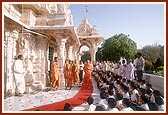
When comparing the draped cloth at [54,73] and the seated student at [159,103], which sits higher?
the draped cloth at [54,73]

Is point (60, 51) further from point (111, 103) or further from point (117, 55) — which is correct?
point (117, 55)

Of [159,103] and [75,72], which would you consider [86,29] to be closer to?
[75,72]

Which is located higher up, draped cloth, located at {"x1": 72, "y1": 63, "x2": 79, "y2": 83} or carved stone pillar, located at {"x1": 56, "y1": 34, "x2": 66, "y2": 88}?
carved stone pillar, located at {"x1": 56, "y1": 34, "x2": 66, "y2": 88}

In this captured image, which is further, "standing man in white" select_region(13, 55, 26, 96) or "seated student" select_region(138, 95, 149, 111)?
A: "standing man in white" select_region(13, 55, 26, 96)

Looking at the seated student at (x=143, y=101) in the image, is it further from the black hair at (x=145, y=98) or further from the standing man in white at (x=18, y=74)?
the standing man in white at (x=18, y=74)

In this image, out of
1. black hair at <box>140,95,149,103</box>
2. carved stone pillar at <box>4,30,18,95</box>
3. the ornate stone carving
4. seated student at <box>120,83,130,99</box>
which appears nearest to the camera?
black hair at <box>140,95,149,103</box>

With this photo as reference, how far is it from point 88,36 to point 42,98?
1309cm

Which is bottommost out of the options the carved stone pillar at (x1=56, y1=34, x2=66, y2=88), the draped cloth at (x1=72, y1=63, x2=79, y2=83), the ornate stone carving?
the draped cloth at (x1=72, y1=63, x2=79, y2=83)

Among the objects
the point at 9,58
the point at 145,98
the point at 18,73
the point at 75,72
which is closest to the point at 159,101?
the point at 145,98

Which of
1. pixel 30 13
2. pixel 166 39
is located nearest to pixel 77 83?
pixel 30 13

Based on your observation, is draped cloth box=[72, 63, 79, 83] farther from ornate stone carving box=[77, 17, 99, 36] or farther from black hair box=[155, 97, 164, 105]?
ornate stone carving box=[77, 17, 99, 36]

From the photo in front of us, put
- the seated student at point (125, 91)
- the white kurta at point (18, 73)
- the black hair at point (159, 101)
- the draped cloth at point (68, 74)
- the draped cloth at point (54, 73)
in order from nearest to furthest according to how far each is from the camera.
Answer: the black hair at point (159, 101) → the seated student at point (125, 91) → the white kurta at point (18, 73) → the draped cloth at point (54, 73) → the draped cloth at point (68, 74)

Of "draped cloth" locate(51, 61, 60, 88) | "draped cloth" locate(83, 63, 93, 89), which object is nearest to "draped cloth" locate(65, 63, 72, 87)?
"draped cloth" locate(83, 63, 93, 89)

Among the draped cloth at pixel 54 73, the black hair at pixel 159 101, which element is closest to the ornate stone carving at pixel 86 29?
the draped cloth at pixel 54 73
